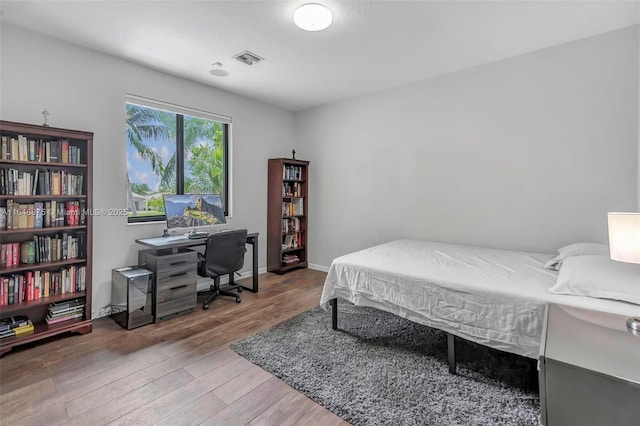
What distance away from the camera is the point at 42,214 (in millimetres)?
2441

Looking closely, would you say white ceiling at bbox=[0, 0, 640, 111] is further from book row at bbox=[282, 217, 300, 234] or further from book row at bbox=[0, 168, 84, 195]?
book row at bbox=[282, 217, 300, 234]

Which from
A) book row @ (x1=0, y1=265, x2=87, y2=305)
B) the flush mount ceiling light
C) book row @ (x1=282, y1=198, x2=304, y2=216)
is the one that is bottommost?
book row @ (x1=0, y1=265, x2=87, y2=305)

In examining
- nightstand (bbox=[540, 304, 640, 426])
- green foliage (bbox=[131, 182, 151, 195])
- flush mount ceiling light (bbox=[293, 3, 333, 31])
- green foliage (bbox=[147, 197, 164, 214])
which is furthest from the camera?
green foliage (bbox=[147, 197, 164, 214])

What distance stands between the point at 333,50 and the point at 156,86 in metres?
2.05

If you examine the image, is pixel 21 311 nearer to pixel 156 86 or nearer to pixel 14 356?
pixel 14 356

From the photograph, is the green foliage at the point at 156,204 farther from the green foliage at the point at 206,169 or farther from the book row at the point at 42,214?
the book row at the point at 42,214

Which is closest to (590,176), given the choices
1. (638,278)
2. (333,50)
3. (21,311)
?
(638,278)

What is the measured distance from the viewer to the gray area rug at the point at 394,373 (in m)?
1.63

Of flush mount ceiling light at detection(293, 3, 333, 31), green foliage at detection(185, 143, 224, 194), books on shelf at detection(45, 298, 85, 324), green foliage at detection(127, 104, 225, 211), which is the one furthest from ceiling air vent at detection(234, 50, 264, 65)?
books on shelf at detection(45, 298, 85, 324)

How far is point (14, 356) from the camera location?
2189 millimetres

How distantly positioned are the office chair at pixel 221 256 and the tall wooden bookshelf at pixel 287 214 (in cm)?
111

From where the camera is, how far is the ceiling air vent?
288 cm

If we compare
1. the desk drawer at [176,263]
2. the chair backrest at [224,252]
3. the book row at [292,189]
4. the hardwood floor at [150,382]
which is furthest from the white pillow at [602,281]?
the book row at [292,189]

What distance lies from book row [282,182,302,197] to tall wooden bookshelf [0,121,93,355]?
252cm
